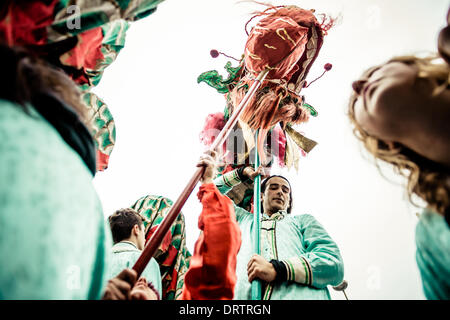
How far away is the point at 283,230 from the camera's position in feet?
6.03

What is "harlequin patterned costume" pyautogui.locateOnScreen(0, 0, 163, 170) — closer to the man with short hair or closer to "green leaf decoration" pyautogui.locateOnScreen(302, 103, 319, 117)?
the man with short hair

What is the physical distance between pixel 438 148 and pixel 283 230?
1.12 meters

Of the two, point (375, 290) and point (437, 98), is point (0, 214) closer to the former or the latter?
point (437, 98)

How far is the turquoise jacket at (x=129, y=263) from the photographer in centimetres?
162

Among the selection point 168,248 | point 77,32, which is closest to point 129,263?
point 168,248

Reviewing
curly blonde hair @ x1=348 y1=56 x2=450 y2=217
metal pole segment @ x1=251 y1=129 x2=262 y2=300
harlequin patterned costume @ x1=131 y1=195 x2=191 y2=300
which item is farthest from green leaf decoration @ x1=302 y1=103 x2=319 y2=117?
curly blonde hair @ x1=348 y1=56 x2=450 y2=217

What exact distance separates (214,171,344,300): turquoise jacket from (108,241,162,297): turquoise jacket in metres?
0.44

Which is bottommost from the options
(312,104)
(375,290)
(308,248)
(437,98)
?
(308,248)

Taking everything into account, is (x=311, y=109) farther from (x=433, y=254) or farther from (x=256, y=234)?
(x=433, y=254)

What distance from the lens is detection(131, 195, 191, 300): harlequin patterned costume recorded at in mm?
2094

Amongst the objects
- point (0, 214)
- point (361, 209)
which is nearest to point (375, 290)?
point (361, 209)

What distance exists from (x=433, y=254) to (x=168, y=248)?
65.6 inches

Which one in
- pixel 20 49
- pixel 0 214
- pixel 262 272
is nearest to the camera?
pixel 0 214

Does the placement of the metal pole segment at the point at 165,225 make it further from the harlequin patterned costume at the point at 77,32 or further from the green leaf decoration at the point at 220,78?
the green leaf decoration at the point at 220,78
